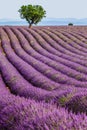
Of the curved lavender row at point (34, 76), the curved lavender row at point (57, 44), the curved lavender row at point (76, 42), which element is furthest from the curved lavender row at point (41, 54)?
the curved lavender row at point (76, 42)

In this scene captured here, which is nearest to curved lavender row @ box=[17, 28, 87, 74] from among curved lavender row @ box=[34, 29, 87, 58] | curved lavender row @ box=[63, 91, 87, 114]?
curved lavender row @ box=[34, 29, 87, 58]

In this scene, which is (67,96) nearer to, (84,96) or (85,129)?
(84,96)

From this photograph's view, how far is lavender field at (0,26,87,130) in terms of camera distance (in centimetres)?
430

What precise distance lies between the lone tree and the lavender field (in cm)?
2542

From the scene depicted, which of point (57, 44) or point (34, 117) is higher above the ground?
point (34, 117)

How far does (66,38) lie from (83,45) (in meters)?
4.30

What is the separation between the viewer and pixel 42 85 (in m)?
14.4

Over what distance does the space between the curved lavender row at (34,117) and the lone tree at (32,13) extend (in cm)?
5737

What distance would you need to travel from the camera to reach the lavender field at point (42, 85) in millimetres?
4301

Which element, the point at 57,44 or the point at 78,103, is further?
the point at 57,44

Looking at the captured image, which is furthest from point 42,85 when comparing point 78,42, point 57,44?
point 78,42

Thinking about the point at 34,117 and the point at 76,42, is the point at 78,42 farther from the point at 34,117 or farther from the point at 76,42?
the point at 34,117

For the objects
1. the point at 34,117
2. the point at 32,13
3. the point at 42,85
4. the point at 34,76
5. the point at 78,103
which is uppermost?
the point at 34,117

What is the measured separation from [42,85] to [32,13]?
4944cm
